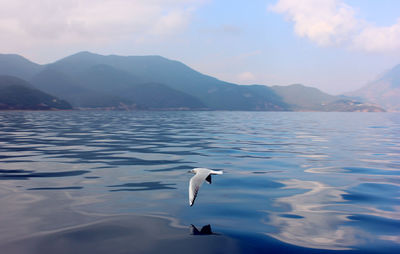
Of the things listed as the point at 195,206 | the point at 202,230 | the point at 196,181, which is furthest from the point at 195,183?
the point at 195,206

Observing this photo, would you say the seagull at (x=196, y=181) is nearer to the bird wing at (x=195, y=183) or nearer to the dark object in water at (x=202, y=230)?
the bird wing at (x=195, y=183)

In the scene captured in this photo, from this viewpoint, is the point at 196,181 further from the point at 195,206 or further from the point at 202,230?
the point at 195,206

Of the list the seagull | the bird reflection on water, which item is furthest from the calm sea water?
the seagull

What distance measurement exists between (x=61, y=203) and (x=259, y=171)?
954 centimetres

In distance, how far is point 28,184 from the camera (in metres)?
12.5

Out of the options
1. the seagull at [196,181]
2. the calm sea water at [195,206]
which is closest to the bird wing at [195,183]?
the seagull at [196,181]

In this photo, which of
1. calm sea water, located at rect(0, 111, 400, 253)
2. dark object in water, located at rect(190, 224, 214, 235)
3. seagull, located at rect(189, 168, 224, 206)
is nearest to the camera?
calm sea water, located at rect(0, 111, 400, 253)

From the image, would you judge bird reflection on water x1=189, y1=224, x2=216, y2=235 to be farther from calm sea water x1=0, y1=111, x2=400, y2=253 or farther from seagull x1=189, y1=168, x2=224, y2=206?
seagull x1=189, y1=168, x2=224, y2=206

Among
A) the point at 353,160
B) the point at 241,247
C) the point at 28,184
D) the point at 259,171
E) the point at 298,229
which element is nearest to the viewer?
the point at 241,247

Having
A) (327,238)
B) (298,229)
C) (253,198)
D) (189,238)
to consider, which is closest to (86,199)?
(189,238)

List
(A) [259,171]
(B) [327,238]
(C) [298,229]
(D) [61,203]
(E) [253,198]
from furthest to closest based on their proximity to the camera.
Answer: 1. (A) [259,171]
2. (E) [253,198]
3. (D) [61,203]
4. (C) [298,229]
5. (B) [327,238]

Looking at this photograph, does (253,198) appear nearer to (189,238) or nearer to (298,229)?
(298,229)

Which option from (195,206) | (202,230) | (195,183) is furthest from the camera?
(195,206)

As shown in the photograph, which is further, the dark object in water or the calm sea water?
the dark object in water
